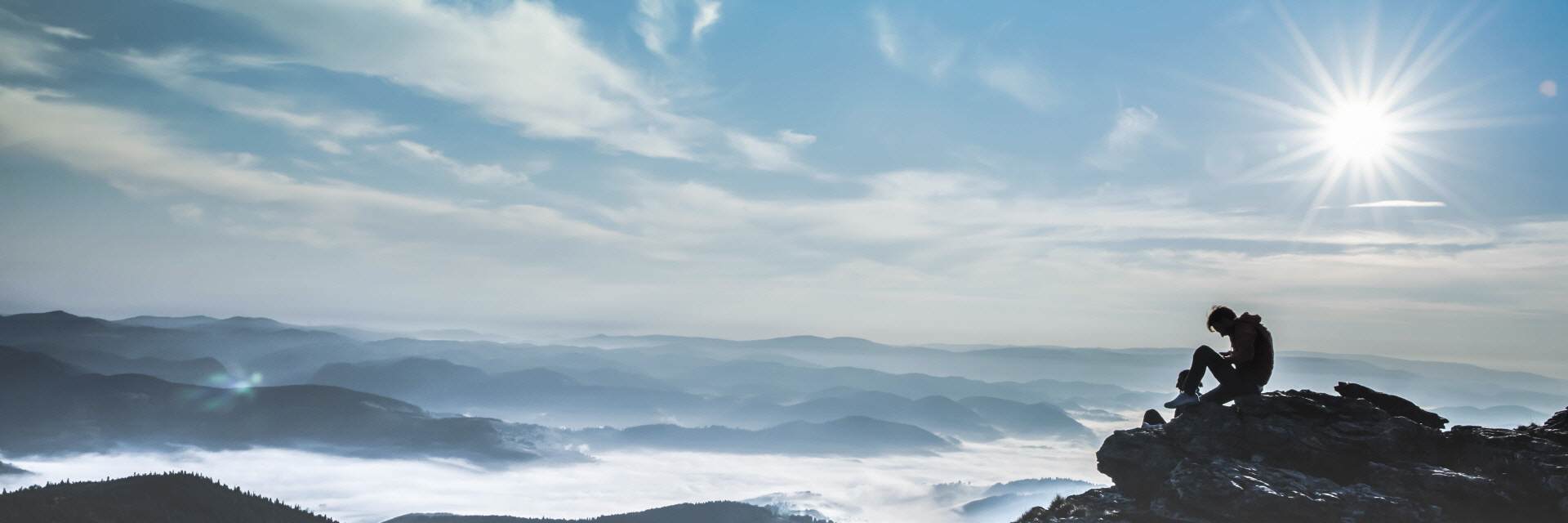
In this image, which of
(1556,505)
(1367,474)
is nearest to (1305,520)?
(1367,474)

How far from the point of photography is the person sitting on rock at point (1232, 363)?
24953 millimetres

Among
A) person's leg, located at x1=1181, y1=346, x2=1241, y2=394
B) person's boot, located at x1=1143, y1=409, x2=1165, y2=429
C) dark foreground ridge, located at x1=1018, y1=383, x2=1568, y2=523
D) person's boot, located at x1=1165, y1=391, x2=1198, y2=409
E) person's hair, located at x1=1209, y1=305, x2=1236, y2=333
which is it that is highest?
person's hair, located at x1=1209, y1=305, x2=1236, y2=333

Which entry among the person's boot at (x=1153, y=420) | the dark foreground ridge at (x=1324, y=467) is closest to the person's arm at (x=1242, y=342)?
the dark foreground ridge at (x=1324, y=467)

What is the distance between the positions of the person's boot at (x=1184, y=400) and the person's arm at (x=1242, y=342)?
2063 millimetres

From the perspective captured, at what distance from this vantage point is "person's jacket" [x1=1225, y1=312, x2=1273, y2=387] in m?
24.8

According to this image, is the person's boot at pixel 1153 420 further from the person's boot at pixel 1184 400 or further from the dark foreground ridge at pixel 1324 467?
the person's boot at pixel 1184 400

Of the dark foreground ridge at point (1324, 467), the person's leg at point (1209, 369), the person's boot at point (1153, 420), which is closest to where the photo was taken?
the dark foreground ridge at point (1324, 467)

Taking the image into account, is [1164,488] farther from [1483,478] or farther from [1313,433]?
[1483,478]

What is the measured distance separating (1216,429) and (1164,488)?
12.4 feet

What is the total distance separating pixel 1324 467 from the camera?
24953 millimetres

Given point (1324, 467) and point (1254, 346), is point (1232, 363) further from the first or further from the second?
point (1324, 467)

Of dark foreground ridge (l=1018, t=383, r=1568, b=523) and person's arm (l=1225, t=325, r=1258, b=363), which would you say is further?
person's arm (l=1225, t=325, r=1258, b=363)

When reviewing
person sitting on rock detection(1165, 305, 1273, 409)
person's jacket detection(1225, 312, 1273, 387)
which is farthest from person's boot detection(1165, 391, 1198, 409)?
person's jacket detection(1225, 312, 1273, 387)

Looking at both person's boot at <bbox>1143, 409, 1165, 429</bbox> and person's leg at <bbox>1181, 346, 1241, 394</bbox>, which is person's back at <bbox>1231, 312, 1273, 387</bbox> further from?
person's boot at <bbox>1143, 409, 1165, 429</bbox>
